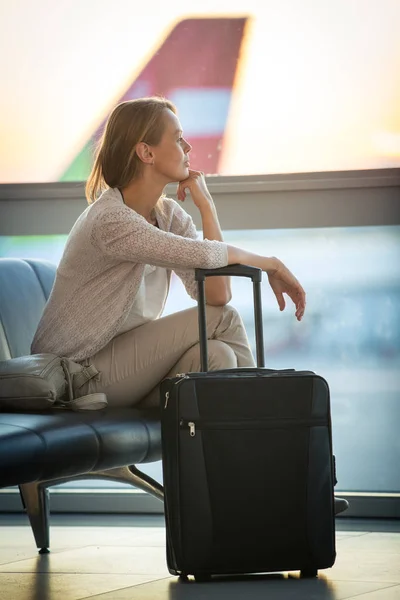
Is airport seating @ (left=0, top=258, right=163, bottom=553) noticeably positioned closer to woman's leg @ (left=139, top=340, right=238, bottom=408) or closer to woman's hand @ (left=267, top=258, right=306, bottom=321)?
woman's leg @ (left=139, top=340, right=238, bottom=408)

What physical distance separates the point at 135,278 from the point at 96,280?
0.30 feet

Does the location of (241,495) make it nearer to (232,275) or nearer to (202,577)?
(202,577)

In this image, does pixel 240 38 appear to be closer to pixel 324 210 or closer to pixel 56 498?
pixel 324 210

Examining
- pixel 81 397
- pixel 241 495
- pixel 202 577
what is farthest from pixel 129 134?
pixel 202 577

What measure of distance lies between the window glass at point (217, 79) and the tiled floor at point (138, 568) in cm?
111

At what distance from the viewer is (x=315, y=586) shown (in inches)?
71.6

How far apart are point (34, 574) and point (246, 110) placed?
1.60 metres

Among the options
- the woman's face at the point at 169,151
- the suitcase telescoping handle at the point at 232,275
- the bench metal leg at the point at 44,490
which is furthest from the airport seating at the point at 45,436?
the woman's face at the point at 169,151

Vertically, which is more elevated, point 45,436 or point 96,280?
point 96,280

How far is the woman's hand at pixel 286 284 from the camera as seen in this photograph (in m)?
2.25

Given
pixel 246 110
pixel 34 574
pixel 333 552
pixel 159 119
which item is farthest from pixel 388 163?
pixel 34 574

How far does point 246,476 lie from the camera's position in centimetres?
185

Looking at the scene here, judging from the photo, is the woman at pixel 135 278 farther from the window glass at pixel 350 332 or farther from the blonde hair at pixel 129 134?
the window glass at pixel 350 332

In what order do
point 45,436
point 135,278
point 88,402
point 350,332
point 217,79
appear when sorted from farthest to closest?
point 217,79, point 350,332, point 135,278, point 88,402, point 45,436
